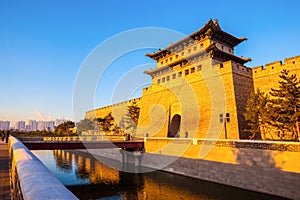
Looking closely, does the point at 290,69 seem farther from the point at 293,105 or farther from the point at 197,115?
the point at 197,115

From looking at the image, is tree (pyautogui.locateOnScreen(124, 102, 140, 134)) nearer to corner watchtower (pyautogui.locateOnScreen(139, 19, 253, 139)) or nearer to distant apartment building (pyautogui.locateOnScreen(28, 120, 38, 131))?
corner watchtower (pyautogui.locateOnScreen(139, 19, 253, 139))

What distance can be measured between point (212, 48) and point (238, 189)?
13396 mm

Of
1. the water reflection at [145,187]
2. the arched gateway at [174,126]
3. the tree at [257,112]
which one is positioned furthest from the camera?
the arched gateway at [174,126]

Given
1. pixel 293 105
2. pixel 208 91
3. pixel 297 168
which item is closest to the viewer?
pixel 297 168

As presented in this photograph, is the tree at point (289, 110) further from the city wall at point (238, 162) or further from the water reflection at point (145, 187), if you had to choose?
the water reflection at point (145, 187)

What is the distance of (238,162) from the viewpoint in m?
11.7

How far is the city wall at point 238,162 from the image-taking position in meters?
9.68

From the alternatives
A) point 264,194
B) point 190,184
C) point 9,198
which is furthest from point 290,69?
point 9,198

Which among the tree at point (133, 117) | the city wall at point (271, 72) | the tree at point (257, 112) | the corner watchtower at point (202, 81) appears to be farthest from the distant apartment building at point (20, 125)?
the tree at point (257, 112)

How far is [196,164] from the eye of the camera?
13.8 metres

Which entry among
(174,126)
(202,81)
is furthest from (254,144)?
(174,126)

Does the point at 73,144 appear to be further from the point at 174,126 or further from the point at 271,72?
the point at 271,72

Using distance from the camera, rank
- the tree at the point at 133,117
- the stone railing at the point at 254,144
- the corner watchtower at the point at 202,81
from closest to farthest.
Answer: the stone railing at the point at 254,144 < the corner watchtower at the point at 202,81 < the tree at the point at 133,117

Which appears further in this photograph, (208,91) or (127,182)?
(208,91)
